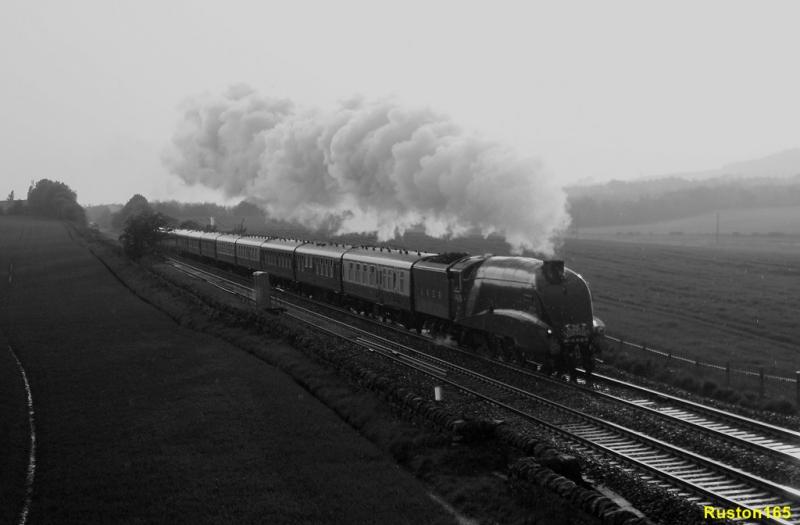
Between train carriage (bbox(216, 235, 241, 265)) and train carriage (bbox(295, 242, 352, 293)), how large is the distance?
15513mm

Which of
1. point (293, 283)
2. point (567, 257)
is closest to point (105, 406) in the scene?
point (293, 283)

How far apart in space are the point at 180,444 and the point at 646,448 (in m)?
9.51

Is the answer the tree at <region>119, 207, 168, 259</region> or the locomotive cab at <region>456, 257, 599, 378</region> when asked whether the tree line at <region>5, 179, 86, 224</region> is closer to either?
the tree at <region>119, 207, 168, 259</region>

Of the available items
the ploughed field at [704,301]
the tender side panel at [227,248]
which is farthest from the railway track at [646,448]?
the tender side panel at [227,248]

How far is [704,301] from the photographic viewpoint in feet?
146

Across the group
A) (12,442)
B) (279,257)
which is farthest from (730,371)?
(279,257)

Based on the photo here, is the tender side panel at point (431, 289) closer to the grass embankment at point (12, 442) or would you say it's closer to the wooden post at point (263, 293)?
the wooden post at point (263, 293)

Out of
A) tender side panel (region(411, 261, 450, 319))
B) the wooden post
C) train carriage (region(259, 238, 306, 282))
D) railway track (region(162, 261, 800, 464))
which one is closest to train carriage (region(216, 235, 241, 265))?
train carriage (region(259, 238, 306, 282))

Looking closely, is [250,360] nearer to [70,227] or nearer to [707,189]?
[70,227]

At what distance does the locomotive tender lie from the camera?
22.1m

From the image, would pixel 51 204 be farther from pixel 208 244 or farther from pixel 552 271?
pixel 552 271

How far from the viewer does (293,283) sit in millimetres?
47938

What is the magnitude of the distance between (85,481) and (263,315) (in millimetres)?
19924

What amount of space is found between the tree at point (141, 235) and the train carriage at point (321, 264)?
88.0 ft
